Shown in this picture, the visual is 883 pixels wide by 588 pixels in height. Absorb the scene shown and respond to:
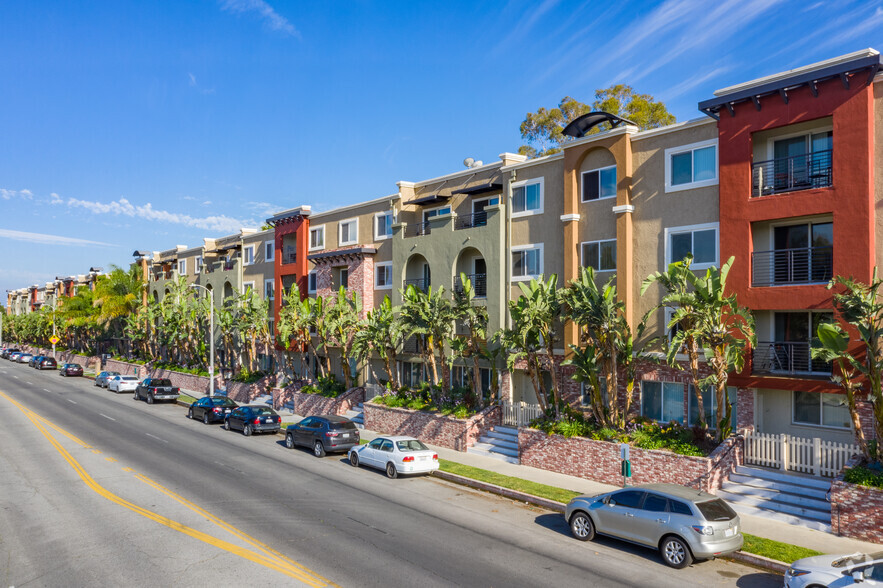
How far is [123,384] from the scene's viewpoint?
52438 mm

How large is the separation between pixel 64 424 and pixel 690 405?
3142 centimetres

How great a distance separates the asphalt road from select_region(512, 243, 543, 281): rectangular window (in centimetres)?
1037

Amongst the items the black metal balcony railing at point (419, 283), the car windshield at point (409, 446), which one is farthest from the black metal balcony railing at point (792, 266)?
the black metal balcony railing at point (419, 283)

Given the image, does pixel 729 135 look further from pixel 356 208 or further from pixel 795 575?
pixel 356 208

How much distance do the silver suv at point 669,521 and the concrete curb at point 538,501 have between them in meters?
0.51

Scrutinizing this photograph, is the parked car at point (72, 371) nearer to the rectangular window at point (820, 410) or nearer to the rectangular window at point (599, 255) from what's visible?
the rectangular window at point (599, 255)

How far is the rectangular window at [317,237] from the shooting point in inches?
1698

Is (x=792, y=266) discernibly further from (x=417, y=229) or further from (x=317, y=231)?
(x=317, y=231)

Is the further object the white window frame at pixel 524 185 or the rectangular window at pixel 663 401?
the white window frame at pixel 524 185

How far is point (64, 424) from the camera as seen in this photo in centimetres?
3481

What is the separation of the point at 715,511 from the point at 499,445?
43.3ft

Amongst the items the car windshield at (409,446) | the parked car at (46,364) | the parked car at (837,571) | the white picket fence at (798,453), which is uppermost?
the white picket fence at (798,453)

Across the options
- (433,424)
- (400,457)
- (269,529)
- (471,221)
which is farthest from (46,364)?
(269,529)

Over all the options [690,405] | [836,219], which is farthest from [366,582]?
[836,219]
